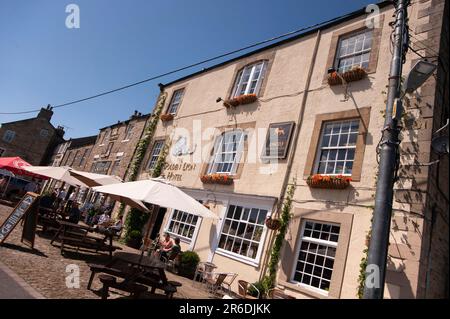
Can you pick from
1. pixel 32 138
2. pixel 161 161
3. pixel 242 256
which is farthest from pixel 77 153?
pixel 242 256

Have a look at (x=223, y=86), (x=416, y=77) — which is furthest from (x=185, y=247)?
(x=416, y=77)

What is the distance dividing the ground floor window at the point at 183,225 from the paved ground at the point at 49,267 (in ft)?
9.40

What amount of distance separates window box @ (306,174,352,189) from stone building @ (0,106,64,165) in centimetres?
4332

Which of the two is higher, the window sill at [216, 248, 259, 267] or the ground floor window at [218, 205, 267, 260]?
the ground floor window at [218, 205, 267, 260]

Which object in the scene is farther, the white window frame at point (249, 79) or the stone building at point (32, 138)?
the stone building at point (32, 138)

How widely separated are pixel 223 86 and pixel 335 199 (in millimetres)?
9015

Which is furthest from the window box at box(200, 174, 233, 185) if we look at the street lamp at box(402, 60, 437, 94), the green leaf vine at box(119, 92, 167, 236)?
the street lamp at box(402, 60, 437, 94)

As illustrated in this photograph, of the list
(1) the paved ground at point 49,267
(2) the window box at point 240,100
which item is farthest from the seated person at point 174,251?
(2) the window box at point 240,100

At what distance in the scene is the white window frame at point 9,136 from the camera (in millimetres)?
39344

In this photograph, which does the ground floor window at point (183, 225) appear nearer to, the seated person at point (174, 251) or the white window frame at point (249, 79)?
the seated person at point (174, 251)

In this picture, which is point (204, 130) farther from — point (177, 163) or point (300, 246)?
point (300, 246)

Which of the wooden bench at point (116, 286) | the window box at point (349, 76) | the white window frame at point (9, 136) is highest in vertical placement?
the window box at point (349, 76)

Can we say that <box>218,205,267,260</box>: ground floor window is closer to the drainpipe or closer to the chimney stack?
the drainpipe

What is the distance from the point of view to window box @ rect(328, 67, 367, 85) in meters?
9.59
